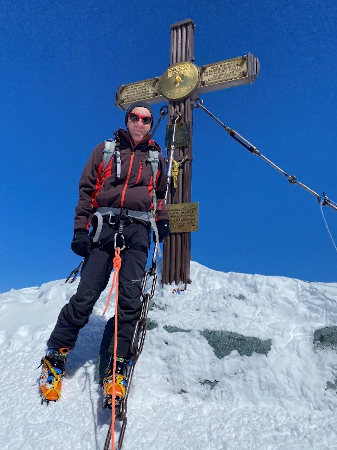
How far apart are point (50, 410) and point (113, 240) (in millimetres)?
1522

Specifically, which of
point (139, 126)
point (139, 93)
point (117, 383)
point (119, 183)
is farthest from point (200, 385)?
point (139, 93)

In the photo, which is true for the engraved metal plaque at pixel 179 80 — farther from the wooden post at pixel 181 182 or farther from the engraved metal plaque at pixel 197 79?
the wooden post at pixel 181 182

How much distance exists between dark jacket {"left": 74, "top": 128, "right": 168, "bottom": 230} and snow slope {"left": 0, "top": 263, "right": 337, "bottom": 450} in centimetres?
140

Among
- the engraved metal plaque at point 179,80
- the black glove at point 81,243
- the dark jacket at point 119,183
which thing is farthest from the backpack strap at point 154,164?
the engraved metal plaque at point 179,80

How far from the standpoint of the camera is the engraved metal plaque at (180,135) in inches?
266

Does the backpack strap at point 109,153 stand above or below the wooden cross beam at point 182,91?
below

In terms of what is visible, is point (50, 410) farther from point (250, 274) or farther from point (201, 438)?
point (250, 274)

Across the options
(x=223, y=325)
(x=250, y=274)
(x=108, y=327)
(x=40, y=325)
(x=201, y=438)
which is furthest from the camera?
(x=250, y=274)

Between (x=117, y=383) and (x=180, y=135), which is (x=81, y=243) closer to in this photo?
(x=117, y=383)

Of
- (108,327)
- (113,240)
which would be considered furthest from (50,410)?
(113,240)

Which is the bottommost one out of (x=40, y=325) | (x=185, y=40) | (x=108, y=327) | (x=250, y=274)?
(x=108, y=327)

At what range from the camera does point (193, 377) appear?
333 centimetres

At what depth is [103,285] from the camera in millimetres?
3475

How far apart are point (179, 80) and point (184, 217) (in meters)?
2.77
